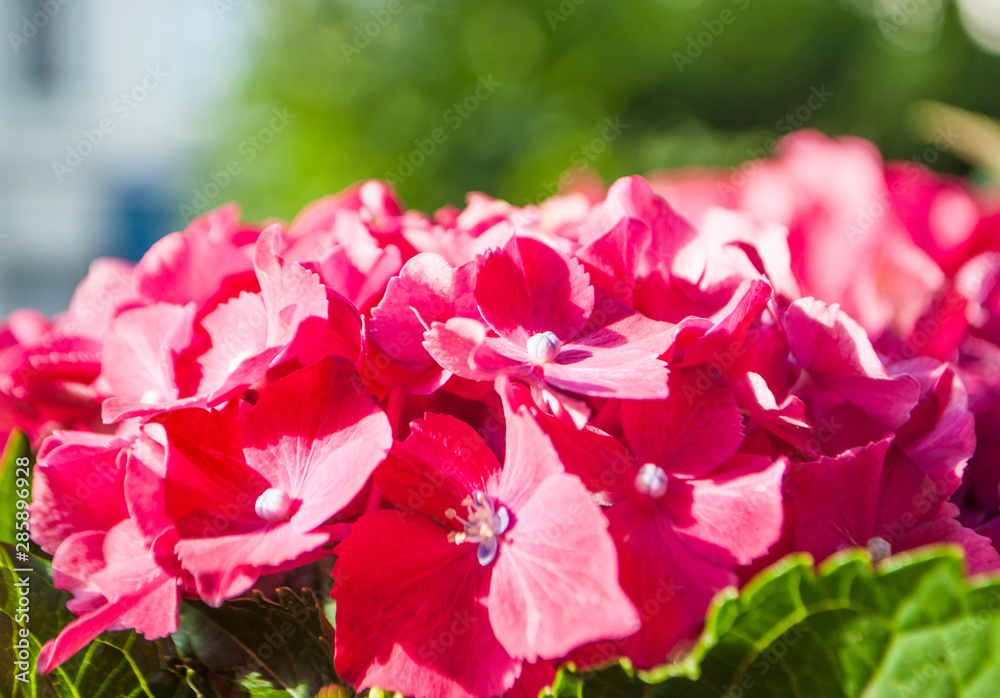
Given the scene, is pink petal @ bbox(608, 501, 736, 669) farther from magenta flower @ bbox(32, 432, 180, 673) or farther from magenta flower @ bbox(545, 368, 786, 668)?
magenta flower @ bbox(32, 432, 180, 673)

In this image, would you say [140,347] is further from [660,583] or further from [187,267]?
[660,583]

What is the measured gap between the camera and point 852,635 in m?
0.35

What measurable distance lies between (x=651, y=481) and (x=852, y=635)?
0.10m

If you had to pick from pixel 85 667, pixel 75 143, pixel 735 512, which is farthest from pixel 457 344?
pixel 75 143

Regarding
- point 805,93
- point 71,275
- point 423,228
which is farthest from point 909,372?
point 71,275

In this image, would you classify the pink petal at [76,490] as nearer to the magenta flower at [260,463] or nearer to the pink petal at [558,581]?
the magenta flower at [260,463]

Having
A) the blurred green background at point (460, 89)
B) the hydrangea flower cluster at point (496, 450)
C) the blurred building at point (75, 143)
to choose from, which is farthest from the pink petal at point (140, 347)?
the blurred building at point (75, 143)

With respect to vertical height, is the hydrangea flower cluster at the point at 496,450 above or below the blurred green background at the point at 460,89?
above

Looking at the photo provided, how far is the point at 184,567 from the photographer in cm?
37

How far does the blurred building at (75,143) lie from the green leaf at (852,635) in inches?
271

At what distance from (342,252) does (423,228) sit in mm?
103

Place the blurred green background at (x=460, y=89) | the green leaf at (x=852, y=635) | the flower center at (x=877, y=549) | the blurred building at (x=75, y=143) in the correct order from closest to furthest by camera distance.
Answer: the green leaf at (x=852, y=635)
the flower center at (x=877, y=549)
the blurred green background at (x=460, y=89)
the blurred building at (x=75, y=143)

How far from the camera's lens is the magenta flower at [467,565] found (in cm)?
35

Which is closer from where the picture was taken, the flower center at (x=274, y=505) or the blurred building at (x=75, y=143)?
the flower center at (x=274, y=505)
